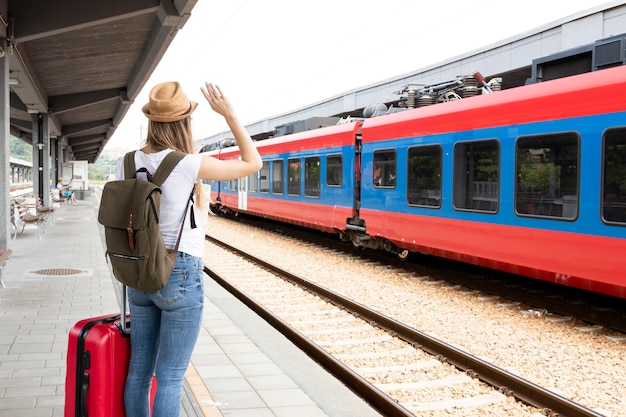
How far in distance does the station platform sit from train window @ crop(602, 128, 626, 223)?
3.84m

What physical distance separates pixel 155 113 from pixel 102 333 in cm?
98

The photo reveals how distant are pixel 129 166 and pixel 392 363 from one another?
4.26 m

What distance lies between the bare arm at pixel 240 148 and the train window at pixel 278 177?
51.6 feet

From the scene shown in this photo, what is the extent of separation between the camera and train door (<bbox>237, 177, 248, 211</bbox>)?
22.8 meters

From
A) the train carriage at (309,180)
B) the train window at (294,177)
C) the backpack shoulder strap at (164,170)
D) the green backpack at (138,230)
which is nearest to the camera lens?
the green backpack at (138,230)

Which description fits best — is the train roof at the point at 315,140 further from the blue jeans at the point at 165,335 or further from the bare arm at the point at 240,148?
the blue jeans at the point at 165,335

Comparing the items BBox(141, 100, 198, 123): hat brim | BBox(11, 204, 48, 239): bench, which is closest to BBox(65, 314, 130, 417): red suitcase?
BBox(141, 100, 198, 123): hat brim

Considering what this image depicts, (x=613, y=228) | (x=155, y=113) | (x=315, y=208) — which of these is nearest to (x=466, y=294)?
(x=613, y=228)

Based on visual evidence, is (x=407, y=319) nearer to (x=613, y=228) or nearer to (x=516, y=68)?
(x=613, y=228)

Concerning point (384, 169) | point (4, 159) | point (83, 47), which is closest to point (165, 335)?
point (4, 159)

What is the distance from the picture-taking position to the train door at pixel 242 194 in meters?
22.8

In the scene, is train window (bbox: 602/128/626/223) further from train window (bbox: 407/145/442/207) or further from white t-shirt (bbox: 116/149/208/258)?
white t-shirt (bbox: 116/149/208/258)

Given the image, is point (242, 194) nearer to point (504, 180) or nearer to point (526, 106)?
point (504, 180)

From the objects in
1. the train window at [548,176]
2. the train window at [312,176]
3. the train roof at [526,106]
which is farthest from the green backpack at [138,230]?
the train window at [312,176]
